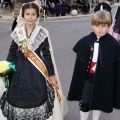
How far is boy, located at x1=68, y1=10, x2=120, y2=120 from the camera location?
3.40 m

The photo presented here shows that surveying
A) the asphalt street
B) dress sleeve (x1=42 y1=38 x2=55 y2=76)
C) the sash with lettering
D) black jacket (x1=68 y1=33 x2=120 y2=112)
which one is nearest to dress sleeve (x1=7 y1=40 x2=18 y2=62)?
the sash with lettering

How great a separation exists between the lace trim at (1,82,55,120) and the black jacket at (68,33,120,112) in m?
0.41

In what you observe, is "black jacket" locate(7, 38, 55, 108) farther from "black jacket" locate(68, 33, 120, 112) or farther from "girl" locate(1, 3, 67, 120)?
"black jacket" locate(68, 33, 120, 112)

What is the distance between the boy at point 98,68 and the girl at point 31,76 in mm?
318

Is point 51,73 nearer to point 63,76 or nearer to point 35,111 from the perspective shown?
point 35,111

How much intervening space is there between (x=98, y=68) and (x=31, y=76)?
2.36 ft

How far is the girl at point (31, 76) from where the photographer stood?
3396 mm

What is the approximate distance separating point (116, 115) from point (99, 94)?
114cm

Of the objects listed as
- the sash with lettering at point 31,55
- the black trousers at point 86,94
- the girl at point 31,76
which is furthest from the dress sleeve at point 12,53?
the black trousers at point 86,94

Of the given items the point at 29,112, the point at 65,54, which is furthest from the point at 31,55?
the point at 65,54

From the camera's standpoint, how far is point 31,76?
11.3 ft

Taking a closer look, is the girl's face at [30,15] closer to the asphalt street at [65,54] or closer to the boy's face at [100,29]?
the boy's face at [100,29]

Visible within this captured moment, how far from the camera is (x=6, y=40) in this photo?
970 centimetres

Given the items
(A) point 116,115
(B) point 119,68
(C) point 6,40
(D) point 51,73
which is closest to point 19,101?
(D) point 51,73
